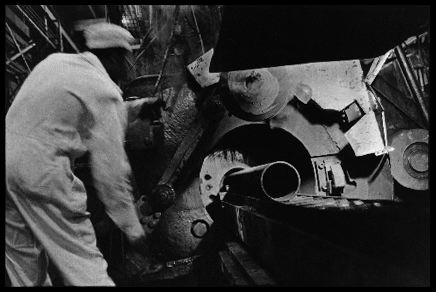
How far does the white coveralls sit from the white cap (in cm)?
10

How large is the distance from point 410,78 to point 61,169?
3.36 m

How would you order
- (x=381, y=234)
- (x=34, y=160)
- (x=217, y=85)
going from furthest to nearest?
(x=217, y=85) → (x=34, y=160) → (x=381, y=234)

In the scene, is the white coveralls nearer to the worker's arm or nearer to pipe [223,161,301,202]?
the worker's arm

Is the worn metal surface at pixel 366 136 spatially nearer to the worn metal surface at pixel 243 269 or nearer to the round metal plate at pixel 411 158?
the round metal plate at pixel 411 158

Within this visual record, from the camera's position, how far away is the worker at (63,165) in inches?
71.7

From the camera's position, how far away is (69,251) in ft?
6.03

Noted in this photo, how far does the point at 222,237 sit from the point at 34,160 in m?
1.62

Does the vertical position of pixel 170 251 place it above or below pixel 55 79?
below

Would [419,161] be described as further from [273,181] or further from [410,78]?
[273,181]

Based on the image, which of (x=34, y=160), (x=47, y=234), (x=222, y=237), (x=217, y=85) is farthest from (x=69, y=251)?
(x=217, y=85)

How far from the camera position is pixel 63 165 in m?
1.88

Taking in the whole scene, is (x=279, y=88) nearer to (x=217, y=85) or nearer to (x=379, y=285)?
(x=217, y=85)

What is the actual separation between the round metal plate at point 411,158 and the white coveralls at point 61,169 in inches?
105

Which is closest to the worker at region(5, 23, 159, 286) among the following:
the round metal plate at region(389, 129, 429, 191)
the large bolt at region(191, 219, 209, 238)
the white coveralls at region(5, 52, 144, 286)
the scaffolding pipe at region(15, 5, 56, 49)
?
the white coveralls at region(5, 52, 144, 286)
